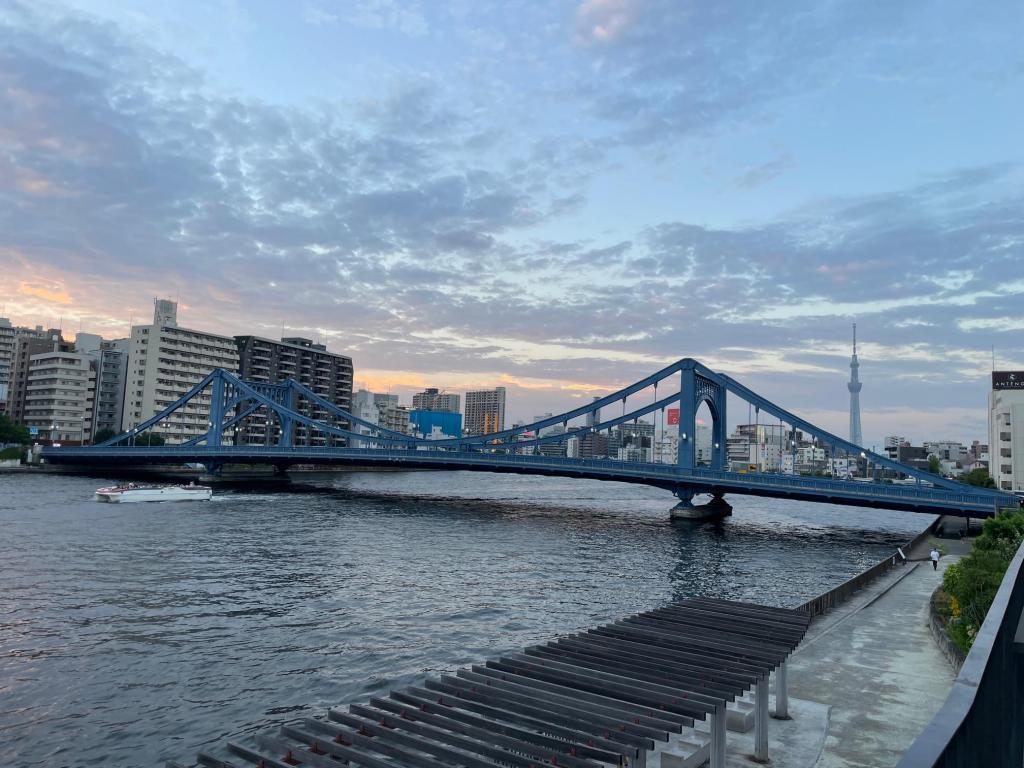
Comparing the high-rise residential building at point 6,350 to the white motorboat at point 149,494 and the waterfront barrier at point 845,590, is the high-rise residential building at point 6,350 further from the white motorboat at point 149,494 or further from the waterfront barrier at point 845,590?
the waterfront barrier at point 845,590

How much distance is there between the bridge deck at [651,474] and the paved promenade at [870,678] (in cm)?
3697

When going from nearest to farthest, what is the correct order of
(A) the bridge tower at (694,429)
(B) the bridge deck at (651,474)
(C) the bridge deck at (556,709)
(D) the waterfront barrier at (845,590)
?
(C) the bridge deck at (556,709), (D) the waterfront barrier at (845,590), (B) the bridge deck at (651,474), (A) the bridge tower at (694,429)

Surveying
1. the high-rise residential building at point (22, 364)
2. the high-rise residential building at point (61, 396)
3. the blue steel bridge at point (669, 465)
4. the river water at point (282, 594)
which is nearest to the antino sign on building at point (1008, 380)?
the blue steel bridge at point (669, 465)

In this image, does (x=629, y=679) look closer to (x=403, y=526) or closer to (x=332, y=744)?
(x=332, y=744)

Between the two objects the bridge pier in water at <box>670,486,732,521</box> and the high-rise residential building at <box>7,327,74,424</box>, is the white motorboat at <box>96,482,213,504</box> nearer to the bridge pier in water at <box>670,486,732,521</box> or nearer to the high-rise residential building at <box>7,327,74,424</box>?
the bridge pier in water at <box>670,486,732,521</box>


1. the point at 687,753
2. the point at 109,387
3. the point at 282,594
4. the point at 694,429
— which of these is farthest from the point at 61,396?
the point at 687,753

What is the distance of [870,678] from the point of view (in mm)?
17047

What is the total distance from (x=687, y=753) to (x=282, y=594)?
24.6m

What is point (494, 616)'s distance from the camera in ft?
93.6

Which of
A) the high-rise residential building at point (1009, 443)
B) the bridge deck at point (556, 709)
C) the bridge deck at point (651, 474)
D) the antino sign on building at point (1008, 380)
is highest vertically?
the antino sign on building at point (1008, 380)

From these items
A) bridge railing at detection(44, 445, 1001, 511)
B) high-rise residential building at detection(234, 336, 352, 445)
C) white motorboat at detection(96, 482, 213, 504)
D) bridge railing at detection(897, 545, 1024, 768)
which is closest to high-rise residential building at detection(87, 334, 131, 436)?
high-rise residential building at detection(234, 336, 352, 445)

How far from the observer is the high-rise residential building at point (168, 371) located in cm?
13675

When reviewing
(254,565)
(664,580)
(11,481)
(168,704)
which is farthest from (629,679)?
(11,481)

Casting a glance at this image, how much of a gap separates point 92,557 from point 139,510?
2662 cm
